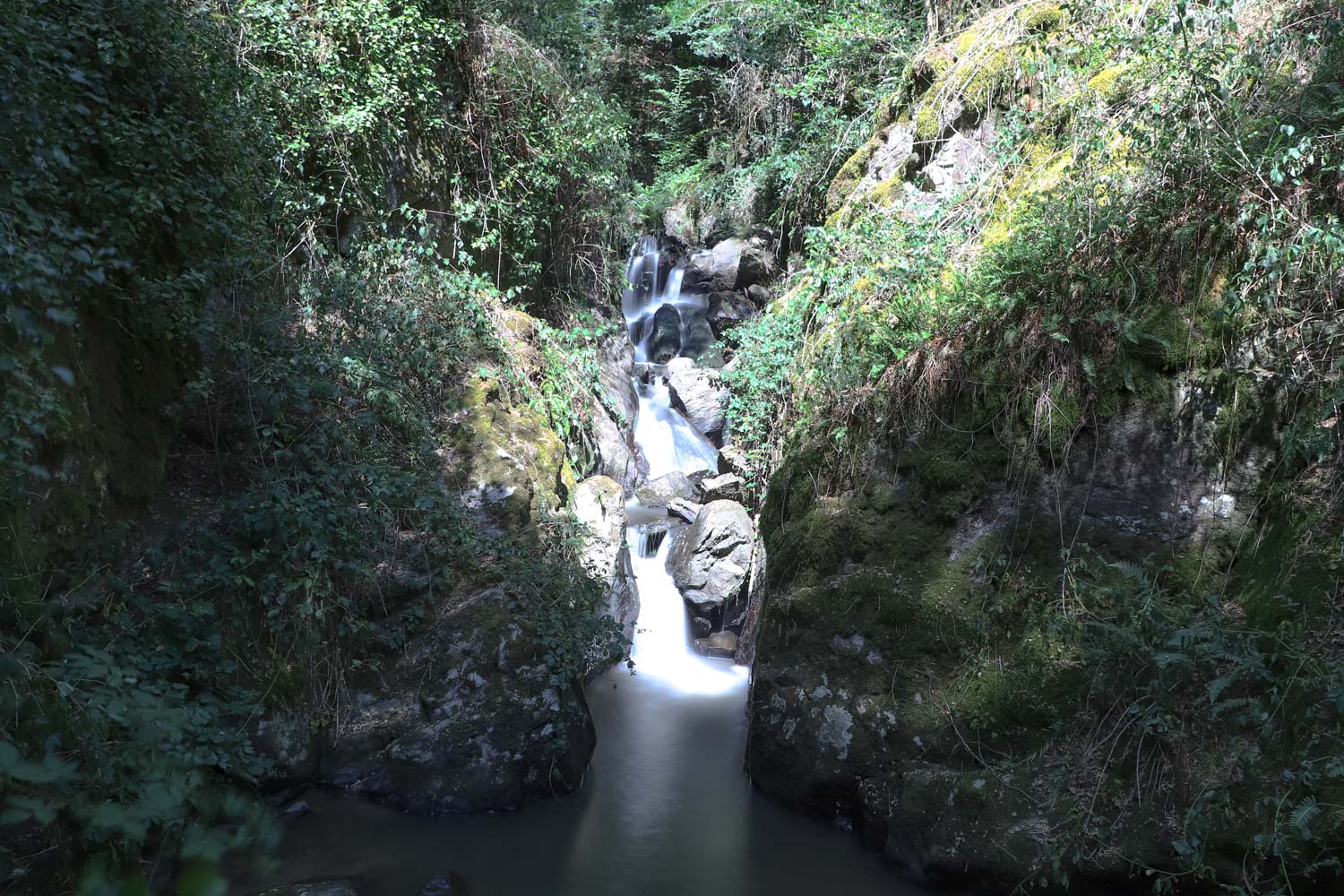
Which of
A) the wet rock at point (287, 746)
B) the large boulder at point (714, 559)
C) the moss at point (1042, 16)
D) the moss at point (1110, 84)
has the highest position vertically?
the moss at point (1042, 16)

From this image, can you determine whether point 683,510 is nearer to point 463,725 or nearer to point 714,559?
point 714,559

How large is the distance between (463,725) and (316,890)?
1.34m

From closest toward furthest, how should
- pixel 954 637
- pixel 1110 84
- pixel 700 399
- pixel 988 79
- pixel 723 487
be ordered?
pixel 954 637
pixel 1110 84
pixel 988 79
pixel 723 487
pixel 700 399

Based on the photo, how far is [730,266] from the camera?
1434 cm

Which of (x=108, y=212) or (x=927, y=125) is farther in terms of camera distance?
(x=927, y=125)

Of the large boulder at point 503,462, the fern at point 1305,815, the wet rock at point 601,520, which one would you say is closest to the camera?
the fern at point 1305,815

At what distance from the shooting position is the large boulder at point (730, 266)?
13883 mm

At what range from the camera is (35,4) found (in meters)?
4.61

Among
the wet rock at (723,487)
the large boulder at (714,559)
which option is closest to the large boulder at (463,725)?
the large boulder at (714,559)

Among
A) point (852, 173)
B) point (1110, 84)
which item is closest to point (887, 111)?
point (852, 173)

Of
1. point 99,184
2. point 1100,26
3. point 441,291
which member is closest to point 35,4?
point 99,184

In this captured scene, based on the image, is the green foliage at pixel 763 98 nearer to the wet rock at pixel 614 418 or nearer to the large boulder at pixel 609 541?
the wet rock at pixel 614 418

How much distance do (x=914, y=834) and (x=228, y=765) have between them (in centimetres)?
382

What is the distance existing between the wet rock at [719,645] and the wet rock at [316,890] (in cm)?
401
